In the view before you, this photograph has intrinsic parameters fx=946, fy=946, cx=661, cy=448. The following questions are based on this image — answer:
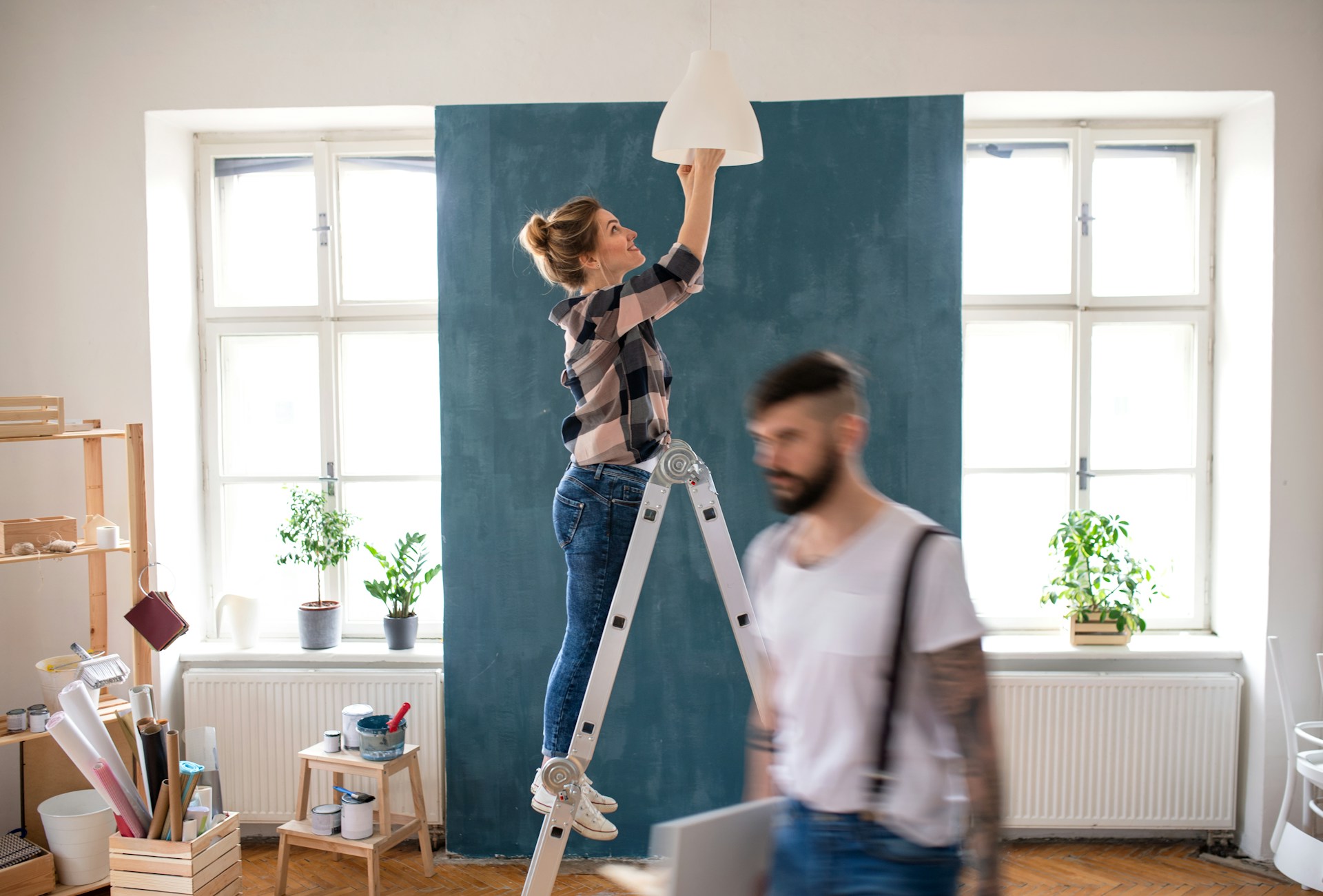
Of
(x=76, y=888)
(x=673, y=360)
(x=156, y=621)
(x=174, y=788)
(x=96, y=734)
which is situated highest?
(x=673, y=360)

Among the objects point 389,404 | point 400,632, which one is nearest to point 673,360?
point 389,404

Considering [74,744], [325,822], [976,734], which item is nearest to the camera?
[976,734]

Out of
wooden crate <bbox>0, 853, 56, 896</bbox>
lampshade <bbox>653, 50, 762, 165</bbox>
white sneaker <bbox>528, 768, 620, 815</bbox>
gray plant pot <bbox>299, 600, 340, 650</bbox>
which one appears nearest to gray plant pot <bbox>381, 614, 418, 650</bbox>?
gray plant pot <bbox>299, 600, 340, 650</bbox>

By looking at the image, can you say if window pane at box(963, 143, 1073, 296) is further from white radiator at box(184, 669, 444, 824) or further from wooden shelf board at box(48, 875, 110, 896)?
wooden shelf board at box(48, 875, 110, 896)

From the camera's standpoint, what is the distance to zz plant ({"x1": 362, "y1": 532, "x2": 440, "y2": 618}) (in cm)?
392

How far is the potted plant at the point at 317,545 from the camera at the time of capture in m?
3.85

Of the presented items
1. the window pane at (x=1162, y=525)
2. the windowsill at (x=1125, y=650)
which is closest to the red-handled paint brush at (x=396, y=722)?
the windowsill at (x=1125, y=650)

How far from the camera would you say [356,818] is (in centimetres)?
344

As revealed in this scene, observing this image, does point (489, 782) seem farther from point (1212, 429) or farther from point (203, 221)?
point (1212, 429)

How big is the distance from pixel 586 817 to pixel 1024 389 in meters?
2.83

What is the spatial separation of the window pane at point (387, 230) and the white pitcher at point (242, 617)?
4.50ft

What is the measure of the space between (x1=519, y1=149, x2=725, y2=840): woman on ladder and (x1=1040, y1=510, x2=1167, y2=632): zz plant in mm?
2280

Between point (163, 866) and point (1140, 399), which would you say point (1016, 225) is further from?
point (163, 866)

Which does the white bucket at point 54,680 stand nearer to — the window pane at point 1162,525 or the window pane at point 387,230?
the window pane at point 387,230
